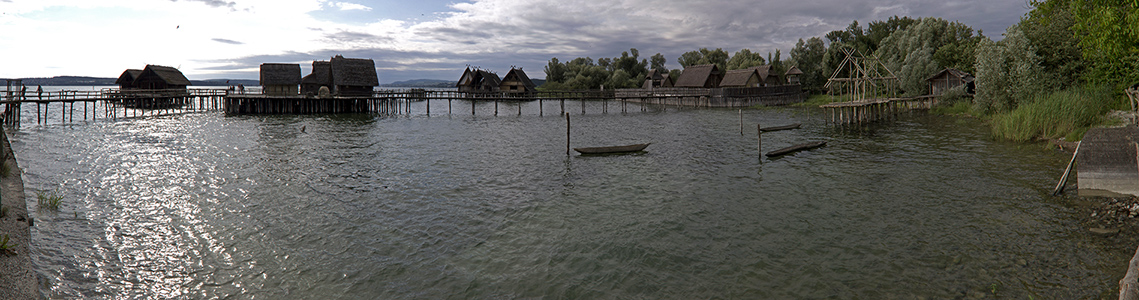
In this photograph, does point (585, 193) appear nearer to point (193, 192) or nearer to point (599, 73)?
point (193, 192)

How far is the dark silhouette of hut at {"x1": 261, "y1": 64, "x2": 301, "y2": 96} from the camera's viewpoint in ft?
208

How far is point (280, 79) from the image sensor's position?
63844 millimetres

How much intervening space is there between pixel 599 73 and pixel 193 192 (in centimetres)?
9590

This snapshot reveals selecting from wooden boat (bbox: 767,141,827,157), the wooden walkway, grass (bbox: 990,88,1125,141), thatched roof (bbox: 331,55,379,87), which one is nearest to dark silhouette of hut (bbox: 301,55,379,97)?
thatched roof (bbox: 331,55,379,87)

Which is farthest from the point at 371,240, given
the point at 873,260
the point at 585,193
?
the point at 873,260

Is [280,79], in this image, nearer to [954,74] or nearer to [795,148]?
[795,148]

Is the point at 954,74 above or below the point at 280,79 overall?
below

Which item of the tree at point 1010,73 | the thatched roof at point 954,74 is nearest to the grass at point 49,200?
the tree at point 1010,73

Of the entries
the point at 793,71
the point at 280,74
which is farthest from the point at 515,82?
the point at 793,71

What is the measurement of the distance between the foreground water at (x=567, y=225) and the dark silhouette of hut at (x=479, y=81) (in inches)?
2391

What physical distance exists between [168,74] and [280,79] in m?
17.4

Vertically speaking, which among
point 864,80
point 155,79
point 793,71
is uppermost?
point 793,71

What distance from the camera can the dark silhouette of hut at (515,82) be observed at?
87375 millimetres

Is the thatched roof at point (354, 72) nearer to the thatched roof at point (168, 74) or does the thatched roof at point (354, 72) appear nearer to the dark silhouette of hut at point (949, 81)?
the thatched roof at point (168, 74)
